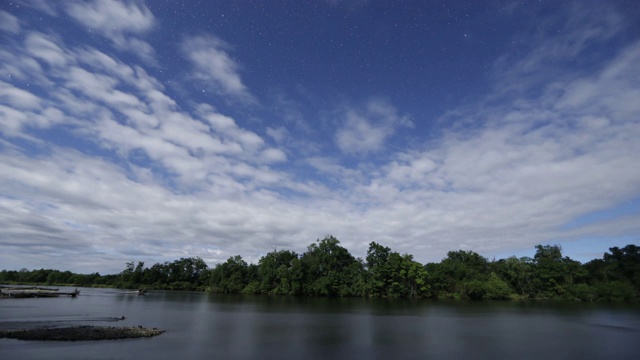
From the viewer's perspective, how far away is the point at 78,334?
21.6 metres

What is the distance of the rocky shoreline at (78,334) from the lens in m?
20.8

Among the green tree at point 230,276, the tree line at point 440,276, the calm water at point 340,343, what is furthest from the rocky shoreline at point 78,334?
the green tree at point 230,276

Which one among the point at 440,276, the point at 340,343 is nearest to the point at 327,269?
the point at 440,276

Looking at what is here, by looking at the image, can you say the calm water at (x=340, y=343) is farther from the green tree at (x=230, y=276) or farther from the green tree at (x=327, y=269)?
the green tree at (x=230, y=276)

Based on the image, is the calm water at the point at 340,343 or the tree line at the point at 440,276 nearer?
the calm water at the point at 340,343

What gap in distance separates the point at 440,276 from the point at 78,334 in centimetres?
8411

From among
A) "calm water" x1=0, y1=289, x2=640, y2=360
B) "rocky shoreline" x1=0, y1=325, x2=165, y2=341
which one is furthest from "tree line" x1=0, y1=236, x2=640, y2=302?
"rocky shoreline" x1=0, y1=325, x2=165, y2=341

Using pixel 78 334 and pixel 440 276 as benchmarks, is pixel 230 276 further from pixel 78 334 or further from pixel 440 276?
pixel 78 334

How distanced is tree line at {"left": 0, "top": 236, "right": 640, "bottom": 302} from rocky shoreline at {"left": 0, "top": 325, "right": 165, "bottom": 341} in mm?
70239

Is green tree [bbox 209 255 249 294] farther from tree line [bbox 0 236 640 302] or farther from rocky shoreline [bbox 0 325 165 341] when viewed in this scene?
rocky shoreline [bbox 0 325 165 341]

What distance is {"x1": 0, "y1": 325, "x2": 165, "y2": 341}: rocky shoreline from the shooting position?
2080cm

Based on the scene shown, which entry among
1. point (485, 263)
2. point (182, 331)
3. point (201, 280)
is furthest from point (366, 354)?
point (201, 280)

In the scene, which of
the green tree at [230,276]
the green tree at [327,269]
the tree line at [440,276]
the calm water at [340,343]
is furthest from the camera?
the green tree at [230,276]

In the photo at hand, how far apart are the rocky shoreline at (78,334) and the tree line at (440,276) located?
70.2 metres
